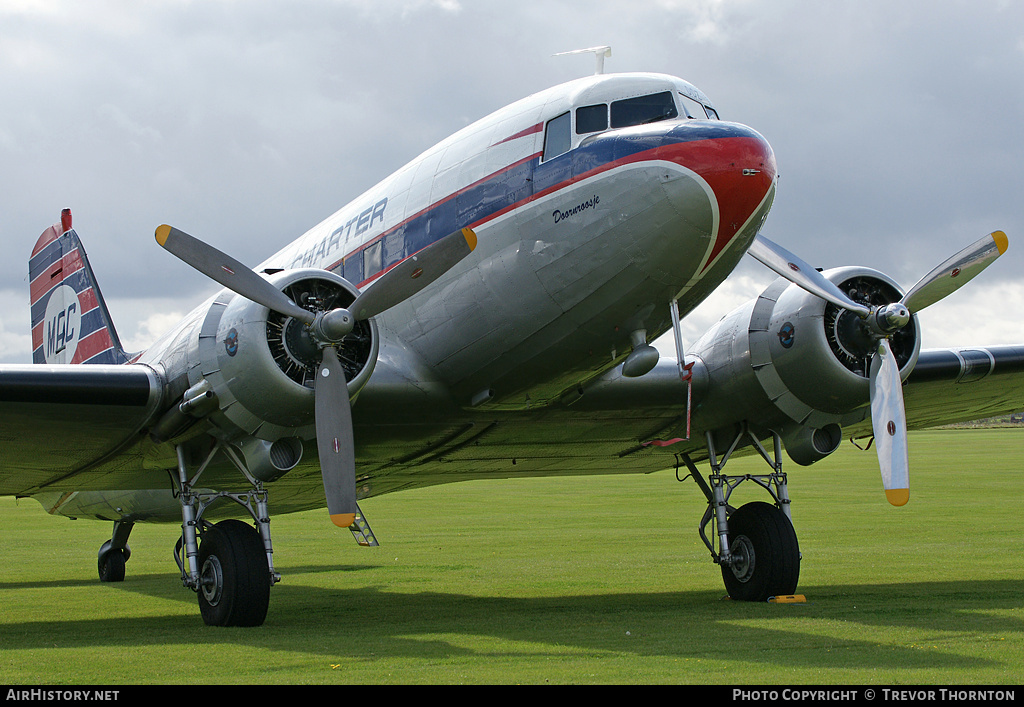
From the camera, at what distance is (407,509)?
31.9 meters

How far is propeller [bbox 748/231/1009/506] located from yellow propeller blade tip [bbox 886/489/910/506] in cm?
2

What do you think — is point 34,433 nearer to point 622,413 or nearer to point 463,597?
point 463,597

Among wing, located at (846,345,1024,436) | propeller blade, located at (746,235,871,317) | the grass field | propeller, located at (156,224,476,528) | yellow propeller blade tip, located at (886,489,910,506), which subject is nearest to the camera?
the grass field

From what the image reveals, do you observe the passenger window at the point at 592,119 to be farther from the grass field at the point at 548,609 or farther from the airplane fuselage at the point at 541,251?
the grass field at the point at 548,609

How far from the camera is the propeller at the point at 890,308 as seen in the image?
1096 centimetres

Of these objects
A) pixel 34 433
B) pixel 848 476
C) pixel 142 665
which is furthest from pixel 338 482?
pixel 848 476

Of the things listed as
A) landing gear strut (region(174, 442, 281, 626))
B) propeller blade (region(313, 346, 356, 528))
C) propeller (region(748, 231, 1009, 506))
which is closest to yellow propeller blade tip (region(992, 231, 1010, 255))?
propeller (region(748, 231, 1009, 506))

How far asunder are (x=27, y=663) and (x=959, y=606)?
8401mm

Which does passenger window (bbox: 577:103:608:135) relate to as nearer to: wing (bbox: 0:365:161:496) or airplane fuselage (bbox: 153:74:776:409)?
airplane fuselage (bbox: 153:74:776:409)

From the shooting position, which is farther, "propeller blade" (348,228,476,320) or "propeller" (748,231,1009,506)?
"propeller" (748,231,1009,506)

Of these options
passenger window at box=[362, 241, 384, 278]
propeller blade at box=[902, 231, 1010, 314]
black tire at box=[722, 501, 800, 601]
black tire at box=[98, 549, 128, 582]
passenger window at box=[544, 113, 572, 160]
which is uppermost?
passenger window at box=[544, 113, 572, 160]

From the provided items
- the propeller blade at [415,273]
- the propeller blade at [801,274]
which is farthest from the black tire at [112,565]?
the propeller blade at [801,274]

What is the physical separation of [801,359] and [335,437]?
207 inches

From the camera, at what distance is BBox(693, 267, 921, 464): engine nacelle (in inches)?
455
